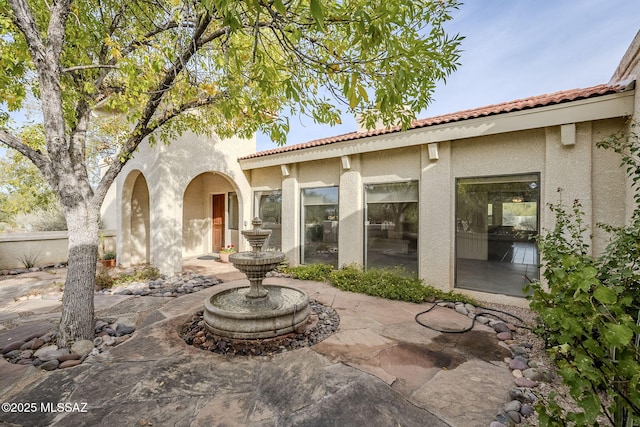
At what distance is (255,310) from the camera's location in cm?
446

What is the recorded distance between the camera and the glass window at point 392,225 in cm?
681

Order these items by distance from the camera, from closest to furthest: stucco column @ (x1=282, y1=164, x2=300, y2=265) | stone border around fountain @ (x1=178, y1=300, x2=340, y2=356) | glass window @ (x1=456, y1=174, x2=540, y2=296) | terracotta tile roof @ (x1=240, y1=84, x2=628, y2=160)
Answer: stone border around fountain @ (x1=178, y1=300, x2=340, y2=356)
terracotta tile roof @ (x1=240, y1=84, x2=628, y2=160)
glass window @ (x1=456, y1=174, x2=540, y2=296)
stucco column @ (x1=282, y1=164, x2=300, y2=265)

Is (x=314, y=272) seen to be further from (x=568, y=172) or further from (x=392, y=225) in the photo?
(x=568, y=172)

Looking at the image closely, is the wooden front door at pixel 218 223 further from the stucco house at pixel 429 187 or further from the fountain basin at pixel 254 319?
the fountain basin at pixel 254 319

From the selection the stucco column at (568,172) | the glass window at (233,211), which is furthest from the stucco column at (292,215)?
the stucco column at (568,172)

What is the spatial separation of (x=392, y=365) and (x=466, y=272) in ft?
12.3

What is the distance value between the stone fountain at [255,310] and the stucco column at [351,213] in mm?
2854

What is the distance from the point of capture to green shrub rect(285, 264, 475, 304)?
230 inches

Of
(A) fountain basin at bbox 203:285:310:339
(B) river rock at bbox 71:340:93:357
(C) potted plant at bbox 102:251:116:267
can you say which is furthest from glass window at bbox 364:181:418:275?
(C) potted plant at bbox 102:251:116:267

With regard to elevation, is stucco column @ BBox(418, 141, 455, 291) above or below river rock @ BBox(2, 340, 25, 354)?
above

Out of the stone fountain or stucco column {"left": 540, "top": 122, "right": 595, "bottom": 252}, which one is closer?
the stone fountain

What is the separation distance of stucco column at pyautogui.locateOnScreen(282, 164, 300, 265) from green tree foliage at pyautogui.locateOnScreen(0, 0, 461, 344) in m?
4.18

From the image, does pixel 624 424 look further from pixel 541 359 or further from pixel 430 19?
pixel 430 19

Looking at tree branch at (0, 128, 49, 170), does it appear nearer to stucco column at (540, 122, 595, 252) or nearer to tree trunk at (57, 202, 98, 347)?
tree trunk at (57, 202, 98, 347)
